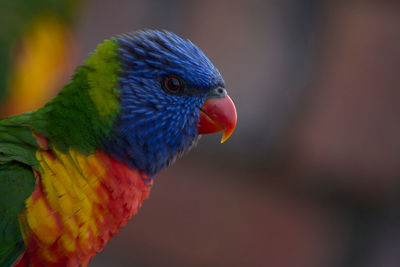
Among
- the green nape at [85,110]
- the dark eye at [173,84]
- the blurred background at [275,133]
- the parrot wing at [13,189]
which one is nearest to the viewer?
the parrot wing at [13,189]

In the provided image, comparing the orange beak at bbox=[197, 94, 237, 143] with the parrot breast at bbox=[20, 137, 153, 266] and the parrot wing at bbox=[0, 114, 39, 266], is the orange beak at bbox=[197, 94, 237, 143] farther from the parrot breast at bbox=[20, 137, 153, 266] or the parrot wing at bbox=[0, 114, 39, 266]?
the parrot wing at bbox=[0, 114, 39, 266]

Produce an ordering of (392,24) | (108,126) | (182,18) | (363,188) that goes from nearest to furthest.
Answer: (108,126) → (392,24) → (363,188) → (182,18)

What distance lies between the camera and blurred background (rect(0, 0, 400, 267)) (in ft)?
9.57

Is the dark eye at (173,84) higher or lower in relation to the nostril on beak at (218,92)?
lower

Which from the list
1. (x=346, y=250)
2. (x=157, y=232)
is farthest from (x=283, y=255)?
(x=157, y=232)

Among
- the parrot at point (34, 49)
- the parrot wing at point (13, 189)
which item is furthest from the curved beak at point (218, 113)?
the parrot at point (34, 49)

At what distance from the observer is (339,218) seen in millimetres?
3135

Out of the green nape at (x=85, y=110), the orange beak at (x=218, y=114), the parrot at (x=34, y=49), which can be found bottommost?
the parrot at (x=34, y=49)

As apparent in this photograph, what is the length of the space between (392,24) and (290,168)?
116 cm

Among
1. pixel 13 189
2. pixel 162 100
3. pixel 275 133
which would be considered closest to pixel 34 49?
pixel 275 133

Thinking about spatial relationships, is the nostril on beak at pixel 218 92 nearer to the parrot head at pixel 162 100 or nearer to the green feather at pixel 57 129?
the parrot head at pixel 162 100

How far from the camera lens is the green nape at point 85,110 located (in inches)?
45.0

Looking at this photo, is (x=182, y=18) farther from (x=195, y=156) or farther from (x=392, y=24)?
(x=392, y=24)

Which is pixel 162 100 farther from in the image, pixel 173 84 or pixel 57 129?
pixel 57 129
